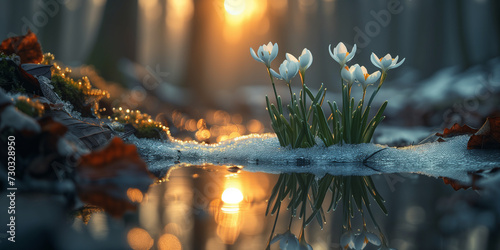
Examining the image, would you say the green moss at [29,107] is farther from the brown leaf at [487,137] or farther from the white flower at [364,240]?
the brown leaf at [487,137]

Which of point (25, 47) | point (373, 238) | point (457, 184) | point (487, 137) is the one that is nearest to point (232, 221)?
point (373, 238)

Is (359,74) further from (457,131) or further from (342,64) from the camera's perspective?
(457,131)

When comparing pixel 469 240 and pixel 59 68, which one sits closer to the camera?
pixel 469 240

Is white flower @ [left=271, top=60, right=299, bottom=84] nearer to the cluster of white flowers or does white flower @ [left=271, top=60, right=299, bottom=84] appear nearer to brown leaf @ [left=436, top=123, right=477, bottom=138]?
the cluster of white flowers

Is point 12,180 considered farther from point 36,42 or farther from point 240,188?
point 36,42

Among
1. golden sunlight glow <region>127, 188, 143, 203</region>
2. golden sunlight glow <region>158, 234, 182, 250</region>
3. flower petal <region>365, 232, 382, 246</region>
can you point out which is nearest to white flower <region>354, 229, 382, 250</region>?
flower petal <region>365, 232, 382, 246</region>

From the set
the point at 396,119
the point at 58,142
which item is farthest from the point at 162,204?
the point at 396,119

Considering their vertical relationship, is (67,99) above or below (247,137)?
above
